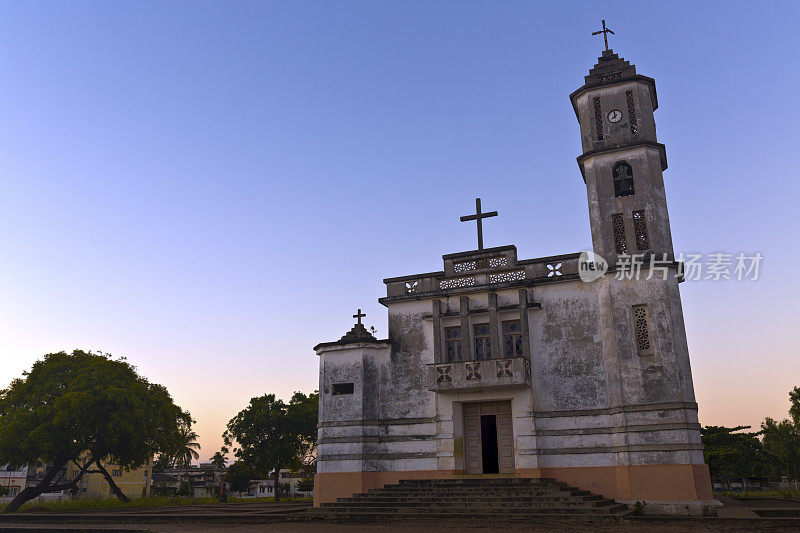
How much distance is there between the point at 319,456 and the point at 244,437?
2531cm

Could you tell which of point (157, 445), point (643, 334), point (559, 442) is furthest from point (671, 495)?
point (157, 445)

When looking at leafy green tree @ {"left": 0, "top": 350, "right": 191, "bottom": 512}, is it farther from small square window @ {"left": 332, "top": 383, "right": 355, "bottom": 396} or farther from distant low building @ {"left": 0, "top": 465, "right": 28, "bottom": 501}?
distant low building @ {"left": 0, "top": 465, "right": 28, "bottom": 501}

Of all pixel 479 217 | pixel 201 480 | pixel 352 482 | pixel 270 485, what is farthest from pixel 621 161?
pixel 201 480

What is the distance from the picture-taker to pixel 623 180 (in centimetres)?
2073

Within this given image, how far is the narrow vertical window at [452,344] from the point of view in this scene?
21.3 m

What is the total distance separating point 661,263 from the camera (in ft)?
61.8

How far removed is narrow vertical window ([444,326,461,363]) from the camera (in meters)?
21.3

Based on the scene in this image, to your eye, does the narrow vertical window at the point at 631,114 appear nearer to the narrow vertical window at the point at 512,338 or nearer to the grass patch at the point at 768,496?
the narrow vertical window at the point at 512,338

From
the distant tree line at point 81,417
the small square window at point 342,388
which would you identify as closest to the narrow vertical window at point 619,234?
the small square window at point 342,388

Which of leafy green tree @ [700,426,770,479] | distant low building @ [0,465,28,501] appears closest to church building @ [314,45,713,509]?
leafy green tree @ [700,426,770,479]

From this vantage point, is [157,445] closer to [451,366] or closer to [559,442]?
[451,366]

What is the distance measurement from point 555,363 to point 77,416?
20848mm

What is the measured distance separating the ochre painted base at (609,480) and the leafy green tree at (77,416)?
11862mm

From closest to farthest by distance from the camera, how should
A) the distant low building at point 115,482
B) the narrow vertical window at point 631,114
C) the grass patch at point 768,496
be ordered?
the narrow vertical window at point 631,114
the grass patch at point 768,496
the distant low building at point 115,482
